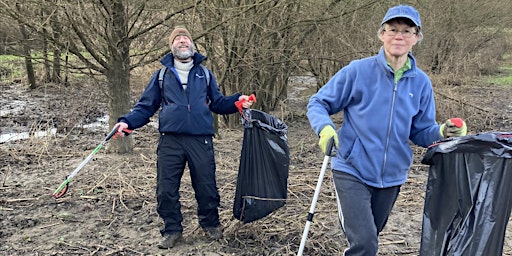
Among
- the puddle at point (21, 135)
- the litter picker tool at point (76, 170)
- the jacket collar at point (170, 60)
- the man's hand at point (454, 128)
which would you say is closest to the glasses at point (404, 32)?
the man's hand at point (454, 128)

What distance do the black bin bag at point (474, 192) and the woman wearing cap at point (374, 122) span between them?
0.39ft

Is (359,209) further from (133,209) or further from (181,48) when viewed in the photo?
(133,209)

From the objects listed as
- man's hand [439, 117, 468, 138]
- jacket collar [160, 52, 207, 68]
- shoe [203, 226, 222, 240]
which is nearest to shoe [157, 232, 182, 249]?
shoe [203, 226, 222, 240]

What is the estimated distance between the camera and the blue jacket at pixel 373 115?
102 inches

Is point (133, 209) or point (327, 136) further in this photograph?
point (133, 209)

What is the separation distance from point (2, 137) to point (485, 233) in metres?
8.31

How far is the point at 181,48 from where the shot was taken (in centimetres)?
361

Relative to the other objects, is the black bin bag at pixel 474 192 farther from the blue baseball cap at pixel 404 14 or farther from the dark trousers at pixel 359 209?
the blue baseball cap at pixel 404 14

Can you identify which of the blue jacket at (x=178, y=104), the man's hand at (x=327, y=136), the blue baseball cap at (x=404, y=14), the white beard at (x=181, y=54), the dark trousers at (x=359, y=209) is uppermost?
the blue baseball cap at (x=404, y=14)

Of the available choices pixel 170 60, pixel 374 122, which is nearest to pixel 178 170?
pixel 170 60

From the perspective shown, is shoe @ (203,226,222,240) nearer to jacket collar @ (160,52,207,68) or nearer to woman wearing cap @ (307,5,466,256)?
jacket collar @ (160,52,207,68)

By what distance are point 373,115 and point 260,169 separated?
1.28 m

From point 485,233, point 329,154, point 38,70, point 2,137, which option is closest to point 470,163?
point 485,233

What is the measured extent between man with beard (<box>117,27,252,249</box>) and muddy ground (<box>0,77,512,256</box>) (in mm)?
382
